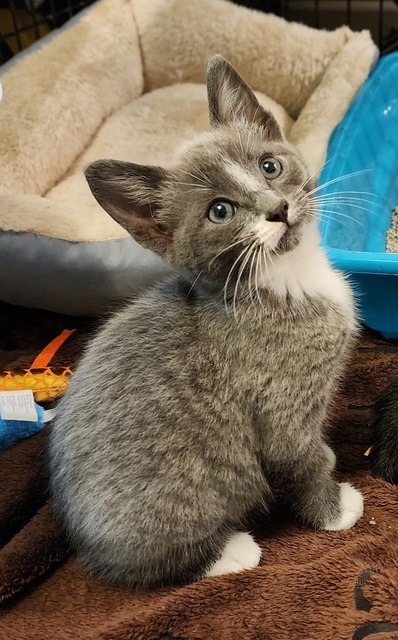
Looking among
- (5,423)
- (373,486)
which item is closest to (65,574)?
(5,423)

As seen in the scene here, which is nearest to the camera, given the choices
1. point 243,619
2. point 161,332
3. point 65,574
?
point 243,619

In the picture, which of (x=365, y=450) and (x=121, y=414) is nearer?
(x=121, y=414)

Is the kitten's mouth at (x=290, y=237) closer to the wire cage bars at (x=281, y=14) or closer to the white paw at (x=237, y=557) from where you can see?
the white paw at (x=237, y=557)

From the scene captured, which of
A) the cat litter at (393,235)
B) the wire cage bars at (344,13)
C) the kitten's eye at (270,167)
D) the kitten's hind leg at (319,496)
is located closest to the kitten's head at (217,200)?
the kitten's eye at (270,167)

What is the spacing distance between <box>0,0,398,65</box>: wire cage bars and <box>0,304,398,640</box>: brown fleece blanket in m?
1.78

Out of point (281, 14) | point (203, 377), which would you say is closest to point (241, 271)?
point (203, 377)

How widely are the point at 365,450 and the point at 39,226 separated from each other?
1069 mm

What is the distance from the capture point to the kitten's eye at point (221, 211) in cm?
118

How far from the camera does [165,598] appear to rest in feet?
4.17

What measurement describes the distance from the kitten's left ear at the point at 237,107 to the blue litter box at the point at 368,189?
1.38 feet

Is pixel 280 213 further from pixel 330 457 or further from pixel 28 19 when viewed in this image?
pixel 28 19

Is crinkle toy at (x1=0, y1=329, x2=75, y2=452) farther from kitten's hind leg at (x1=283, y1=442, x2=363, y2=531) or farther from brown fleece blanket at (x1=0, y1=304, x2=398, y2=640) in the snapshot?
kitten's hind leg at (x1=283, y1=442, x2=363, y2=531)

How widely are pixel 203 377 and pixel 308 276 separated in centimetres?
29

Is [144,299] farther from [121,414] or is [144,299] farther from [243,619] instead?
[243,619]
